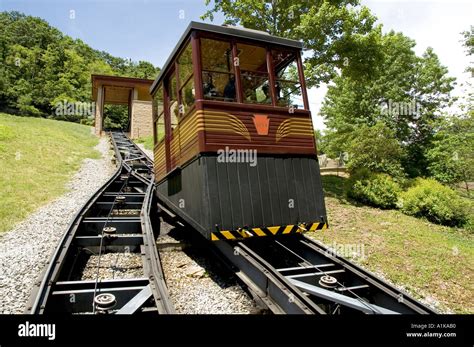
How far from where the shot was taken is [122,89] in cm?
2877

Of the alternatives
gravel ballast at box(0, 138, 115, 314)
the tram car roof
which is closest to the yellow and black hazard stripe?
gravel ballast at box(0, 138, 115, 314)

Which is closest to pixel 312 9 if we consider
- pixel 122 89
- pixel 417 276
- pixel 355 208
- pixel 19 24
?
pixel 355 208

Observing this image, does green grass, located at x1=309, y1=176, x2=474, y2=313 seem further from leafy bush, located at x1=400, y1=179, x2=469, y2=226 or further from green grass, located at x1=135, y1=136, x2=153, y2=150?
green grass, located at x1=135, y1=136, x2=153, y2=150

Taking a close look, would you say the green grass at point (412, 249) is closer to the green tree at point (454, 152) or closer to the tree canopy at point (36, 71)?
the green tree at point (454, 152)

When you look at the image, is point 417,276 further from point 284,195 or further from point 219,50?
point 219,50

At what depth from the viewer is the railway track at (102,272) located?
3363 mm

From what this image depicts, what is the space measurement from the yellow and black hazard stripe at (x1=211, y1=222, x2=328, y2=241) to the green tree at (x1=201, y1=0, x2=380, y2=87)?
794 centimetres

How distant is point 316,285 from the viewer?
4.37m

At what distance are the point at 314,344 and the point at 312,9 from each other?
38.3 feet

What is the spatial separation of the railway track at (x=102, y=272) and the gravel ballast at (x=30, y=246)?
340 millimetres

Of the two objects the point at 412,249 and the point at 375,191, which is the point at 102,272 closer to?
the point at 412,249

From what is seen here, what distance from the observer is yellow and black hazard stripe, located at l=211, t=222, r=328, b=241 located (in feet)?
15.2

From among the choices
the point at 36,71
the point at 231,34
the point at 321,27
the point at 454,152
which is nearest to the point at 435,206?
the point at 321,27

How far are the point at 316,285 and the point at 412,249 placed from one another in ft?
14.9
